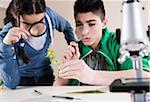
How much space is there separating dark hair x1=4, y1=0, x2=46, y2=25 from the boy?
0.55ft

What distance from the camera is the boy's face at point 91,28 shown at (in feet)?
3.45

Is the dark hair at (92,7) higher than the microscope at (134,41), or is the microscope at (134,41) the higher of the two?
the dark hair at (92,7)

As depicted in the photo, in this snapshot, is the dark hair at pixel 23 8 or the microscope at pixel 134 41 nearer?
the microscope at pixel 134 41

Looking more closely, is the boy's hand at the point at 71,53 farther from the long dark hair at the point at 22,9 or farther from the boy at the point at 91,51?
the long dark hair at the point at 22,9

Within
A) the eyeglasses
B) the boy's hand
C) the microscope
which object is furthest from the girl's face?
the microscope

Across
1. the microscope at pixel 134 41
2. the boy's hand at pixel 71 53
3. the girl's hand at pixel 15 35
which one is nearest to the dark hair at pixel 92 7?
the boy's hand at pixel 71 53

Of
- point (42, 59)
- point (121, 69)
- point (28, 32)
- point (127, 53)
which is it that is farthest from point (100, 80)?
point (127, 53)

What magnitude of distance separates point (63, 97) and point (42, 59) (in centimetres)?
35

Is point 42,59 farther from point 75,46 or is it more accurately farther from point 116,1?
point 116,1

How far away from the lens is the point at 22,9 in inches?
42.7

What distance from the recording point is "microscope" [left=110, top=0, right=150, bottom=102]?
42 centimetres

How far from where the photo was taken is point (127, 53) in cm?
45

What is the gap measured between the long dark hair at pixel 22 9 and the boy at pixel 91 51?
0.17 m

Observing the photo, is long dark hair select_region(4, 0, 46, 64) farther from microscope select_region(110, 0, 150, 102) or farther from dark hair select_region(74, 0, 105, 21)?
microscope select_region(110, 0, 150, 102)
